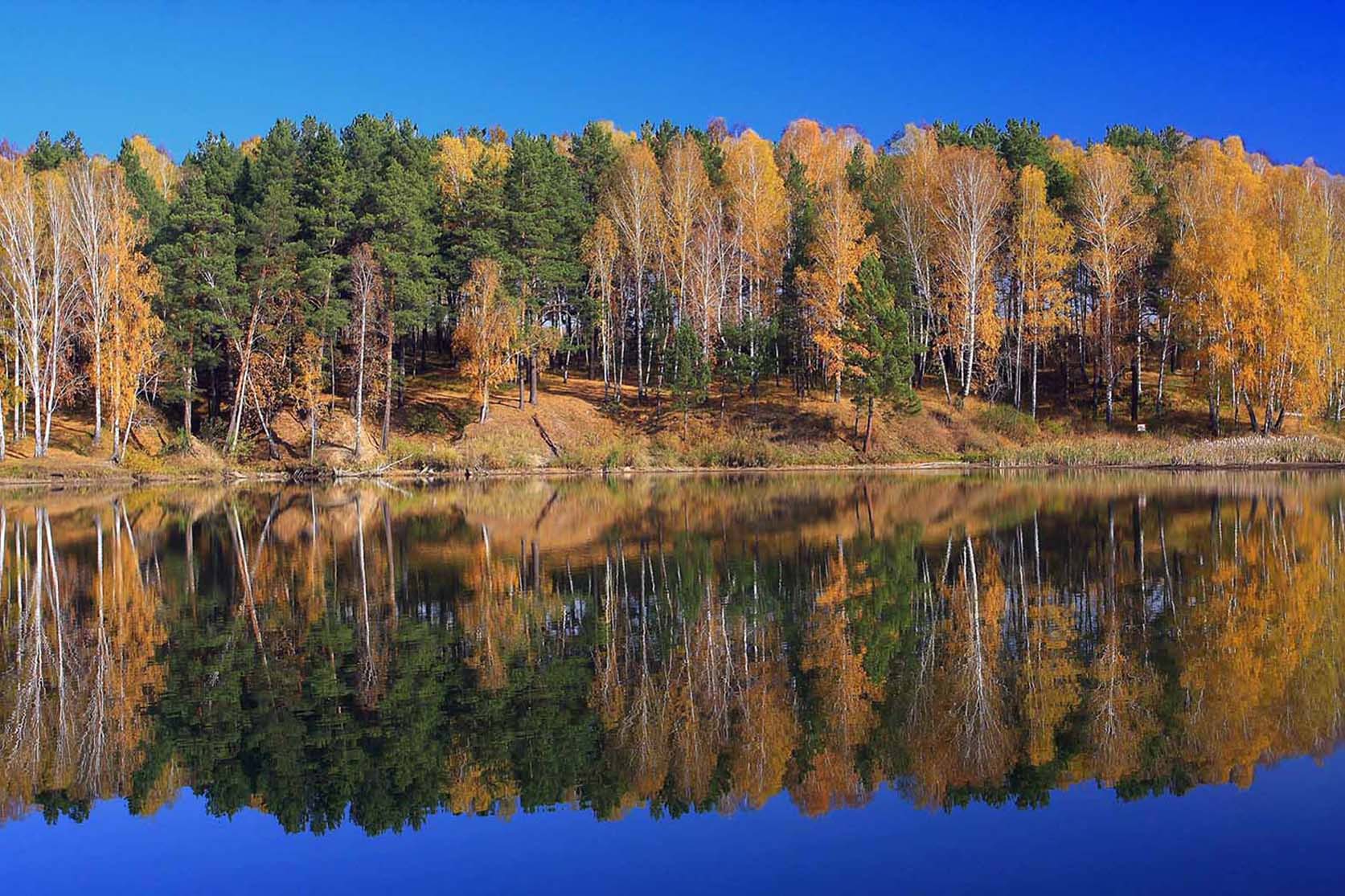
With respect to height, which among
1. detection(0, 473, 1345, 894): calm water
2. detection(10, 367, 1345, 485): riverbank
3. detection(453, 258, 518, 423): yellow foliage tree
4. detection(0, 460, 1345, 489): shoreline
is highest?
detection(453, 258, 518, 423): yellow foliage tree

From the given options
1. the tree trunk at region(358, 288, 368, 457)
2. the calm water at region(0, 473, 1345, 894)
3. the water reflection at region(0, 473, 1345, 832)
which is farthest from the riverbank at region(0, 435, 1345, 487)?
the calm water at region(0, 473, 1345, 894)

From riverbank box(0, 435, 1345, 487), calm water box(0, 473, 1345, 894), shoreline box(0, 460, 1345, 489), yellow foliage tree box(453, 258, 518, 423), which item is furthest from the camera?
yellow foliage tree box(453, 258, 518, 423)

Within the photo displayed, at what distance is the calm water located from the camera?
367 inches

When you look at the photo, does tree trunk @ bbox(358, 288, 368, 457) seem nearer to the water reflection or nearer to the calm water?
the water reflection

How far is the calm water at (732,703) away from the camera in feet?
30.6

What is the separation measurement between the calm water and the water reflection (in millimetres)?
57

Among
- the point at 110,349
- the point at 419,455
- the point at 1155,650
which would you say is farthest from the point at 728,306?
the point at 1155,650

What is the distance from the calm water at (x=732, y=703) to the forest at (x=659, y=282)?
29236mm

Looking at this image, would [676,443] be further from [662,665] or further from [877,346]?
[662,665]

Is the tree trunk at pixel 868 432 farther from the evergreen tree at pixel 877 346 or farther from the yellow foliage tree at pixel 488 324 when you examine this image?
the yellow foliage tree at pixel 488 324

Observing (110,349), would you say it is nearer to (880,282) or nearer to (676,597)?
(880,282)

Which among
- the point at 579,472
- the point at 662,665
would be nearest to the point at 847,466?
the point at 579,472

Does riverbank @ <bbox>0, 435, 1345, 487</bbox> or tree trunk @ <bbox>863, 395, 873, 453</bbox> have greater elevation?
tree trunk @ <bbox>863, 395, 873, 453</bbox>

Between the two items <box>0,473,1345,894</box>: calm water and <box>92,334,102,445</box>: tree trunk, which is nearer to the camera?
<box>0,473,1345,894</box>: calm water
